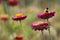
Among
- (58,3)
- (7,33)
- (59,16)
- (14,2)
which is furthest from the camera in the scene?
(58,3)

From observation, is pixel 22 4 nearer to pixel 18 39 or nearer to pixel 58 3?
pixel 58 3

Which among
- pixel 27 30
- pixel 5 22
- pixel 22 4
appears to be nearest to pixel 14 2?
pixel 5 22

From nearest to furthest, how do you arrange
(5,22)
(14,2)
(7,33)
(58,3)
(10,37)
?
1. (10,37)
2. (7,33)
3. (5,22)
4. (14,2)
5. (58,3)

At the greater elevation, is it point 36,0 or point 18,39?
point 36,0

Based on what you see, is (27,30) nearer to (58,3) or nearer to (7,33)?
(7,33)

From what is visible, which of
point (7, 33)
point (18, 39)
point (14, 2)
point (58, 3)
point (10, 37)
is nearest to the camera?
point (18, 39)

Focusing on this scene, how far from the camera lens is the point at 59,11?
2074 mm

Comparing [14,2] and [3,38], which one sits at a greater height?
[14,2]

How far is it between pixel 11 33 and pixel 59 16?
2.17ft

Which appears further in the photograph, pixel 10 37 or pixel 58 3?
pixel 58 3

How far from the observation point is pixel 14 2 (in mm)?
1800

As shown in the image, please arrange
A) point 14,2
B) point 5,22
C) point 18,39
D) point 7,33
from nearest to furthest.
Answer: point 18,39
point 7,33
point 5,22
point 14,2

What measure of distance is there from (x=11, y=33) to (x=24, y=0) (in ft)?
4.42

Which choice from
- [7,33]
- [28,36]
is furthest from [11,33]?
[28,36]
